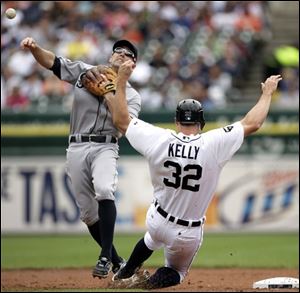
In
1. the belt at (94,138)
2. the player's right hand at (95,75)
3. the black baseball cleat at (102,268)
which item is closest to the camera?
the black baseball cleat at (102,268)

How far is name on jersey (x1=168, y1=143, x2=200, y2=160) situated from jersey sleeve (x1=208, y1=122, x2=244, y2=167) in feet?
0.54

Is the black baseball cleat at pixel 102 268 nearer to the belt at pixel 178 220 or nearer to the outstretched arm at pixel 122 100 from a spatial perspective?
the belt at pixel 178 220

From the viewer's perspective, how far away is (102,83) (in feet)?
28.0

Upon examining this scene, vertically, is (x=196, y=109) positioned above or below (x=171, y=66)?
above

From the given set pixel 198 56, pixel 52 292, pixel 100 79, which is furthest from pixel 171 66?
pixel 100 79

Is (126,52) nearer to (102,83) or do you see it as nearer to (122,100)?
(102,83)

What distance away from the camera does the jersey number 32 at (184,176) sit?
24.9ft

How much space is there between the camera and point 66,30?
1783 centimetres

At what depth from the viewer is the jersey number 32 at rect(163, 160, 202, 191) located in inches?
299

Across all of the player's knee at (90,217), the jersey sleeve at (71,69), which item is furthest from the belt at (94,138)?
the player's knee at (90,217)

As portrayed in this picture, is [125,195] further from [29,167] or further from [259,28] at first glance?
[259,28]

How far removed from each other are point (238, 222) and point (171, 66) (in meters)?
3.57

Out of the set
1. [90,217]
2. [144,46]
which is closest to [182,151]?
[90,217]

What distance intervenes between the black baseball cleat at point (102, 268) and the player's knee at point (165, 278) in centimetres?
45
